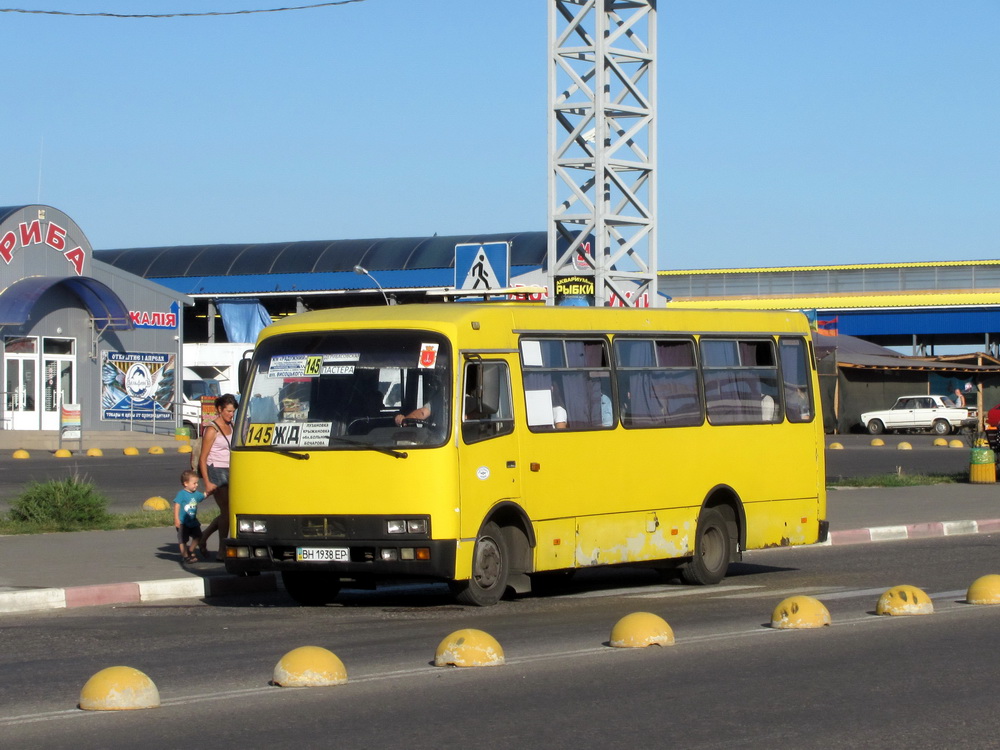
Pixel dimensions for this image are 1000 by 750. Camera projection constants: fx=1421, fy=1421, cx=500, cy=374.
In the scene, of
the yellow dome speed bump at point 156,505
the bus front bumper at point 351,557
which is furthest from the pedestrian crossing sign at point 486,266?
the bus front bumper at point 351,557

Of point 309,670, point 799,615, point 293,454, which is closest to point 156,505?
point 293,454

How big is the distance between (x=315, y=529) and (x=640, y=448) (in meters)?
3.26

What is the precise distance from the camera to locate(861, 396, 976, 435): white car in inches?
2072

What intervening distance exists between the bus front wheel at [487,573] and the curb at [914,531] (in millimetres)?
7352

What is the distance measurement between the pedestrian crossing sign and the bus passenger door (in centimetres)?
581

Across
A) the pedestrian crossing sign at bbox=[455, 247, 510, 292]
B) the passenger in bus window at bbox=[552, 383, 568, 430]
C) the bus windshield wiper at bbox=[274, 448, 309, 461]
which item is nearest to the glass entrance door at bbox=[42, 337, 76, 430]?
the pedestrian crossing sign at bbox=[455, 247, 510, 292]

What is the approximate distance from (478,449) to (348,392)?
116 cm

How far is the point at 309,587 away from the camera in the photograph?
40.3 ft

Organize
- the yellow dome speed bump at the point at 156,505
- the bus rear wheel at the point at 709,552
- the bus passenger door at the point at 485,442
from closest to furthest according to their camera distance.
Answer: the bus passenger door at the point at 485,442, the bus rear wheel at the point at 709,552, the yellow dome speed bump at the point at 156,505

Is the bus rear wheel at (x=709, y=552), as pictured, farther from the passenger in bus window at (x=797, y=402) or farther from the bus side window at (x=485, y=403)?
the bus side window at (x=485, y=403)

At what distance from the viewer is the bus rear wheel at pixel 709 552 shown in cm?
1355

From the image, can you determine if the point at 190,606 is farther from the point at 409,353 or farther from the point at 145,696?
the point at 145,696

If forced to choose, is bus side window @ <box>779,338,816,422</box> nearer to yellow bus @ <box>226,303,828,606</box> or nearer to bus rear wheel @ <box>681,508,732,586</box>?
yellow bus @ <box>226,303,828,606</box>

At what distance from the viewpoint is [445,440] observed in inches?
438
